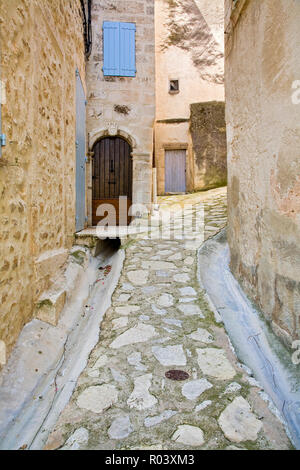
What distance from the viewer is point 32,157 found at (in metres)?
3.05

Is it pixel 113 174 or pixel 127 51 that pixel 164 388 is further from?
pixel 127 51

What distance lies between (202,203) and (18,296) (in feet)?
20.5

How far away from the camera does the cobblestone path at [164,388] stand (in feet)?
5.50

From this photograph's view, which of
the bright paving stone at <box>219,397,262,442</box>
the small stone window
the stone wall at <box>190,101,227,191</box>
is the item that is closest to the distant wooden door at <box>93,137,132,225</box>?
the stone wall at <box>190,101,227,191</box>

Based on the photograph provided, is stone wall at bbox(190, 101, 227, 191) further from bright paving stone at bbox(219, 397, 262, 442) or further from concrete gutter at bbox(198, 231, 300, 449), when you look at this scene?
bright paving stone at bbox(219, 397, 262, 442)

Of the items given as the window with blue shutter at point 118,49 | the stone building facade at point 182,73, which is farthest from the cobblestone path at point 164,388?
the stone building facade at point 182,73

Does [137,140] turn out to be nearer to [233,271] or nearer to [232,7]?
[232,7]

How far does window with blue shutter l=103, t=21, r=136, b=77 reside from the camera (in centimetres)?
759

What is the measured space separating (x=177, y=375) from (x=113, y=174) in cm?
669

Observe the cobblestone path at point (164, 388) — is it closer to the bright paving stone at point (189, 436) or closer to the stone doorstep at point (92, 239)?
the bright paving stone at point (189, 436)

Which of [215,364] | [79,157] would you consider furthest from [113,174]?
[215,364]

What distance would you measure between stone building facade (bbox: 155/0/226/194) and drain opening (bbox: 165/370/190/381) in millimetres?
9850

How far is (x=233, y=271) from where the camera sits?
380cm
